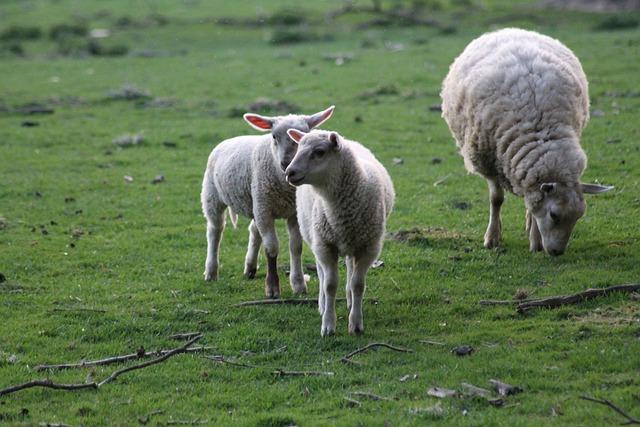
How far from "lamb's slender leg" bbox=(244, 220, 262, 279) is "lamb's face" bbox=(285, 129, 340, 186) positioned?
2.33 m

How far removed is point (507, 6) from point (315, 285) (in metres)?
31.7

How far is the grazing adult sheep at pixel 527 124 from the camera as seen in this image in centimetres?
874

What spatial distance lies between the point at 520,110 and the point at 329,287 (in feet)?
9.73

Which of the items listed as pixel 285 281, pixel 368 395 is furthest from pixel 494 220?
pixel 368 395

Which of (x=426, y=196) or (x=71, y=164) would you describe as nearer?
(x=426, y=196)

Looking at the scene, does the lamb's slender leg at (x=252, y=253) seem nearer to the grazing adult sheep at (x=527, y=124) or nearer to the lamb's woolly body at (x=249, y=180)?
the lamb's woolly body at (x=249, y=180)

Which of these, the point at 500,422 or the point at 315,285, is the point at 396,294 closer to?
the point at 315,285

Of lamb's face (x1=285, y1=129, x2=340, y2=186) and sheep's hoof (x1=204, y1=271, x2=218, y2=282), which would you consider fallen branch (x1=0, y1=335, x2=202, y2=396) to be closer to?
lamb's face (x1=285, y1=129, x2=340, y2=186)

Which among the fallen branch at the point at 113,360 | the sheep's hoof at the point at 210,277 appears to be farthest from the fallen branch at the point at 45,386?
the sheep's hoof at the point at 210,277

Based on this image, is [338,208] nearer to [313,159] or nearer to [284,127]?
[313,159]

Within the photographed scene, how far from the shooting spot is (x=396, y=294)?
8750 mm

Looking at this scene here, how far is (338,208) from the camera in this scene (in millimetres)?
7461

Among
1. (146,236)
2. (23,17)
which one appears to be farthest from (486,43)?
(23,17)

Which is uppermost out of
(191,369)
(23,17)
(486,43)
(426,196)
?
(486,43)
